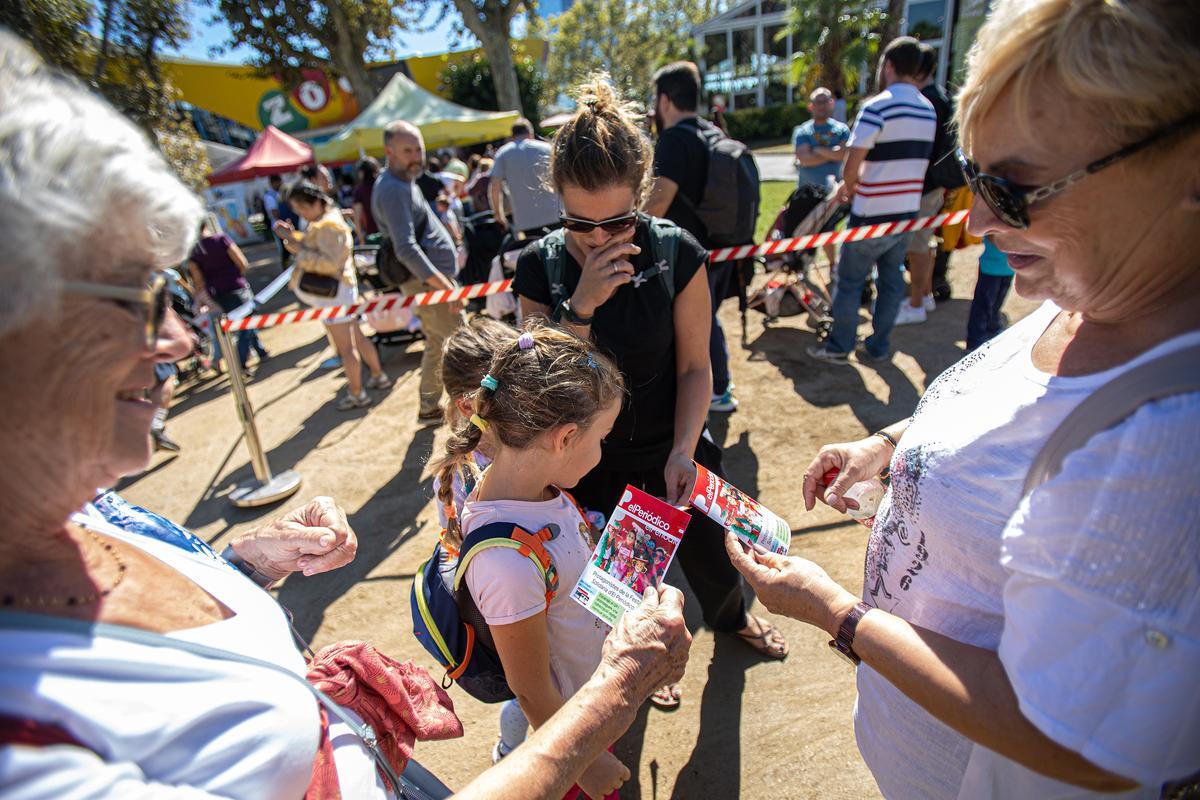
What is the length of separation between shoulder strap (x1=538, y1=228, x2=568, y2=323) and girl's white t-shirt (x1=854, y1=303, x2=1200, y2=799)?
143 centimetres

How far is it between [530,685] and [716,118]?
39.6 feet

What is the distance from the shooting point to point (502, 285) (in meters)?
4.99

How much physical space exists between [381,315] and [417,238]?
80 centimetres

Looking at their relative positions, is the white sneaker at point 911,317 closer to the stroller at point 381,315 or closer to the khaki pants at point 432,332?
the khaki pants at point 432,332

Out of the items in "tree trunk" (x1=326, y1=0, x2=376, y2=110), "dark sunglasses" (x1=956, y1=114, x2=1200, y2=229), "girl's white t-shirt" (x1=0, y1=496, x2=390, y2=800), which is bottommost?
"girl's white t-shirt" (x1=0, y1=496, x2=390, y2=800)

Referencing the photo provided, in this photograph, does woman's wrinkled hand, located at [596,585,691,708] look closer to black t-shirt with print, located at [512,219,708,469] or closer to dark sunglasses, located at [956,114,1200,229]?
black t-shirt with print, located at [512,219,708,469]

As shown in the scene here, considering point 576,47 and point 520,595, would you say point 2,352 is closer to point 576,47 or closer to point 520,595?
point 520,595

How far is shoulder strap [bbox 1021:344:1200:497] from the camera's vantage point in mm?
833

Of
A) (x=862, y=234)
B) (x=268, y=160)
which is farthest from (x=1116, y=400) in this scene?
(x=268, y=160)

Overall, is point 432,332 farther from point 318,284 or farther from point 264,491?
point 264,491

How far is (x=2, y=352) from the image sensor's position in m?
0.73

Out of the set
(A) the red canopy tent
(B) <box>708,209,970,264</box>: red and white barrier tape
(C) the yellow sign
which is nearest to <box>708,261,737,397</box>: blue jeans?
(B) <box>708,209,970,264</box>: red and white barrier tape

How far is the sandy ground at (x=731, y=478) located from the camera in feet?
8.09

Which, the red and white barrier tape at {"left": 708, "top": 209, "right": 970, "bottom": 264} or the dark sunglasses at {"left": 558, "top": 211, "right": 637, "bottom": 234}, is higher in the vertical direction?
the dark sunglasses at {"left": 558, "top": 211, "right": 637, "bottom": 234}
